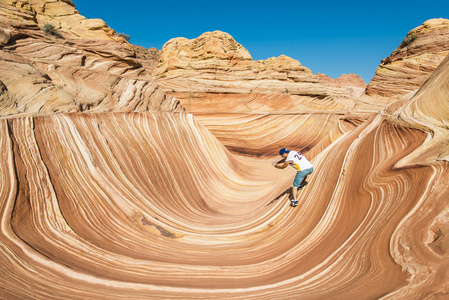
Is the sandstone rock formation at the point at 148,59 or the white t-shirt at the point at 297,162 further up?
the sandstone rock formation at the point at 148,59

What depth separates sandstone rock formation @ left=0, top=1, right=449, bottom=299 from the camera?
109 inches

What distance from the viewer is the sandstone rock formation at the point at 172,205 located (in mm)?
2770

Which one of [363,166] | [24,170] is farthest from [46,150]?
[363,166]

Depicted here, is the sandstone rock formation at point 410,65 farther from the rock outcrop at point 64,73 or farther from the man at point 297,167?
the rock outcrop at point 64,73

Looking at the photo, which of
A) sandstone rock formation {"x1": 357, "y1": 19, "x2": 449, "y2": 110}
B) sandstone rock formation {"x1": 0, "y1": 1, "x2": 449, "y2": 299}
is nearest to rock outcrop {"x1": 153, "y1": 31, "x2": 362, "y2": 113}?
sandstone rock formation {"x1": 357, "y1": 19, "x2": 449, "y2": 110}

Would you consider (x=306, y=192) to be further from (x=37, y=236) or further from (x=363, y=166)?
(x=37, y=236)

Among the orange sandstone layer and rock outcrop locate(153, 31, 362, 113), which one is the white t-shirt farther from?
rock outcrop locate(153, 31, 362, 113)

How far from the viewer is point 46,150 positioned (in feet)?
14.5

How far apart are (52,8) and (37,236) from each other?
1158cm

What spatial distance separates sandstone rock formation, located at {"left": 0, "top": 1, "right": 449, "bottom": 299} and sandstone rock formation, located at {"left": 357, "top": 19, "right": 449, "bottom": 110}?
802 cm

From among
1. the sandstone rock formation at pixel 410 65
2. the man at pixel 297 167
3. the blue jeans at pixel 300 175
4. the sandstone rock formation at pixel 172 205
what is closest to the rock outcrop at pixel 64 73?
A: the sandstone rock formation at pixel 172 205

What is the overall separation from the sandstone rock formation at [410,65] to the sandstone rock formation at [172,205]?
8.02m

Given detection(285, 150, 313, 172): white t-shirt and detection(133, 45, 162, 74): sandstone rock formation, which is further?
detection(133, 45, 162, 74): sandstone rock formation

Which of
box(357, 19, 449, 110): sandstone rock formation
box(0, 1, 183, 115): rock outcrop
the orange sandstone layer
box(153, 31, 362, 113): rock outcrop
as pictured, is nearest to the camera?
the orange sandstone layer
